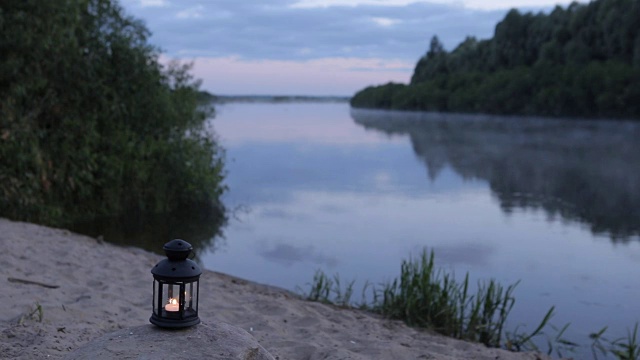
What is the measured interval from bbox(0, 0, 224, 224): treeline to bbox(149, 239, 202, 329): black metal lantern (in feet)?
27.4

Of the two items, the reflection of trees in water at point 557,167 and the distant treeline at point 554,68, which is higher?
the distant treeline at point 554,68

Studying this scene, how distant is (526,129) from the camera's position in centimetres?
4491

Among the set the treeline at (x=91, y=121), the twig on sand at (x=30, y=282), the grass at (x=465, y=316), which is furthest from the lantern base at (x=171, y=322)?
the treeline at (x=91, y=121)

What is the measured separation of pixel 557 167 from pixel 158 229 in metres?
15.2

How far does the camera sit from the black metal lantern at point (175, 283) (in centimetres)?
340

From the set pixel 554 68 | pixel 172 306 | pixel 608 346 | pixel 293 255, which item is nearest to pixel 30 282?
pixel 172 306

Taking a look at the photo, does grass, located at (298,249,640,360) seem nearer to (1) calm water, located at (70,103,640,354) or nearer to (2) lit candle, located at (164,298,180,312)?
(1) calm water, located at (70,103,640,354)

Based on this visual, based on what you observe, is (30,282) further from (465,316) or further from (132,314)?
(465,316)

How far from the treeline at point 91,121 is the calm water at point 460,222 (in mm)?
1690

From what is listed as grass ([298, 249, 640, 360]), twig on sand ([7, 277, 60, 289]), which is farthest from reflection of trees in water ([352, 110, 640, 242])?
twig on sand ([7, 277, 60, 289])

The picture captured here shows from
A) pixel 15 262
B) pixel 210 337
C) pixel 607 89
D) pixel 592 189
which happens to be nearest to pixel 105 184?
pixel 15 262

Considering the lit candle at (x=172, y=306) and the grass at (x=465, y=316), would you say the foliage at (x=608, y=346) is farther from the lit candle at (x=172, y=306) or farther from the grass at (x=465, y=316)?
the lit candle at (x=172, y=306)

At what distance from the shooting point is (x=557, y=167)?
924 inches

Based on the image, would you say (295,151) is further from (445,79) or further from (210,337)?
(445,79)
